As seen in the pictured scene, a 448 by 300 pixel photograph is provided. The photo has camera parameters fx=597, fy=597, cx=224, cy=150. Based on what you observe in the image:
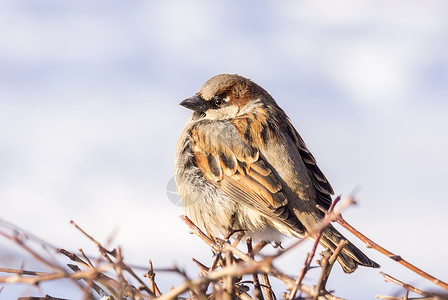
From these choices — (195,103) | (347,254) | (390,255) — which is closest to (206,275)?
(390,255)

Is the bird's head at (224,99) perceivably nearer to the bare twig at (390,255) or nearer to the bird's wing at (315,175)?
the bird's wing at (315,175)

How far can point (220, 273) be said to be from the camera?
1487 millimetres

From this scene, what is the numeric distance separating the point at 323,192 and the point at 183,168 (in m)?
0.93

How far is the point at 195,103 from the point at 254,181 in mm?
917

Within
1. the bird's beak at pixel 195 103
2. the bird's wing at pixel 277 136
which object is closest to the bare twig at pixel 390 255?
the bird's wing at pixel 277 136

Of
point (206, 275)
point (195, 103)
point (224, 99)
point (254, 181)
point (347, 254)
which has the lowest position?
point (206, 275)

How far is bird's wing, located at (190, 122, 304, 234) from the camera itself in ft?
11.7

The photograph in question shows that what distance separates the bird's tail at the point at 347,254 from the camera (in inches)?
133

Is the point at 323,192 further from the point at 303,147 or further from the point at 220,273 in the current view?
the point at 220,273

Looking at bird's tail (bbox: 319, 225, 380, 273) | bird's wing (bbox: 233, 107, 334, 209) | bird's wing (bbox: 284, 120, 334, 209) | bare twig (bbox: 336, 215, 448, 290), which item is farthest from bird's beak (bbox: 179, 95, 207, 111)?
bare twig (bbox: 336, 215, 448, 290)

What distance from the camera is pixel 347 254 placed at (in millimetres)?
3426

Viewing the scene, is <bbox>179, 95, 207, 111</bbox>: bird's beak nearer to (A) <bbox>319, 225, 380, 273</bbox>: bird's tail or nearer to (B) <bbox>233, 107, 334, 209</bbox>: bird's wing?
(B) <bbox>233, 107, 334, 209</bbox>: bird's wing

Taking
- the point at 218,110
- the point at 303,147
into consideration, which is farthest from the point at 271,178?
the point at 218,110

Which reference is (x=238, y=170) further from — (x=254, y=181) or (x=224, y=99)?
(x=224, y=99)
